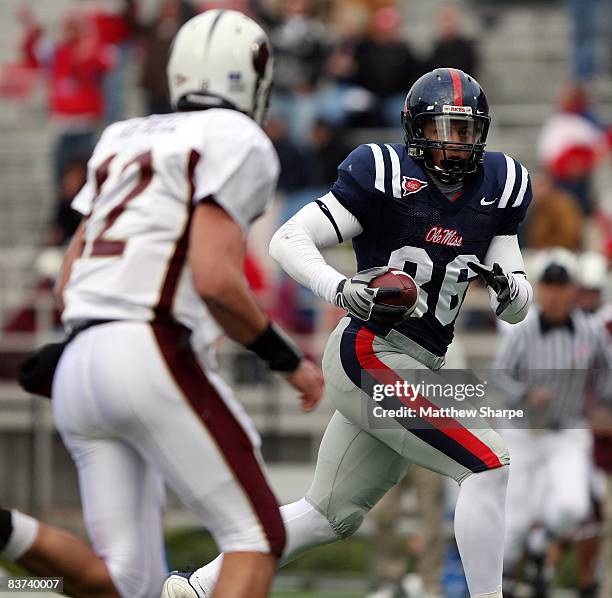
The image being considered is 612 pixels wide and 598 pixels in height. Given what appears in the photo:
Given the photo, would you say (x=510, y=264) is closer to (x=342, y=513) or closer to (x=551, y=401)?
(x=342, y=513)

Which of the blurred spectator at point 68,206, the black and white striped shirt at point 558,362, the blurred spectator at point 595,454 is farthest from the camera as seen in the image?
the blurred spectator at point 68,206

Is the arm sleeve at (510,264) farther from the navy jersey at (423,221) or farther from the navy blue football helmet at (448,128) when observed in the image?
the navy blue football helmet at (448,128)

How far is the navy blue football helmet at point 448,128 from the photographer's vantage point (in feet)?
16.9

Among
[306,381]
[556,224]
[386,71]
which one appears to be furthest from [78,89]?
[306,381]

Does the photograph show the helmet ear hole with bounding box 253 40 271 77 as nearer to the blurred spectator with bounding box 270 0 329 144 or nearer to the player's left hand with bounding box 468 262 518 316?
the player's left hand with bounding box 468 262 518 316

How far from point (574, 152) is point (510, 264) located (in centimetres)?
705

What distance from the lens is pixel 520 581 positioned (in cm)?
838

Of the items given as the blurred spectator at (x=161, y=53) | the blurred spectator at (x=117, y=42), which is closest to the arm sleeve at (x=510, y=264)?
the blurred spectator at (x=161, y=53)

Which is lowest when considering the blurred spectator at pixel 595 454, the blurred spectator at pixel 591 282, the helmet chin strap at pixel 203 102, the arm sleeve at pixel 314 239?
the blurred spectator at pixel 595 454

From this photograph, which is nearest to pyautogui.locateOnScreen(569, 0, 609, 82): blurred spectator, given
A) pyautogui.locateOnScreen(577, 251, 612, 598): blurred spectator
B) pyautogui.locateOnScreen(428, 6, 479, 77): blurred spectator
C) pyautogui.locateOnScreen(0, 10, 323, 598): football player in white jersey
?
pyautogui.locateOnScreen(428, 6, 479, 77): blurred spectator

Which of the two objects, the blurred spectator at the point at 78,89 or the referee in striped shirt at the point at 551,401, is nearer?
the referee in striped shirt at the point at 551,401

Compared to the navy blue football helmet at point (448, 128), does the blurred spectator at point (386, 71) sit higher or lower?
lower

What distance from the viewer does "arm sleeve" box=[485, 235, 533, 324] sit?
5.27 metres

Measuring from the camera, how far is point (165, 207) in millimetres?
4176
